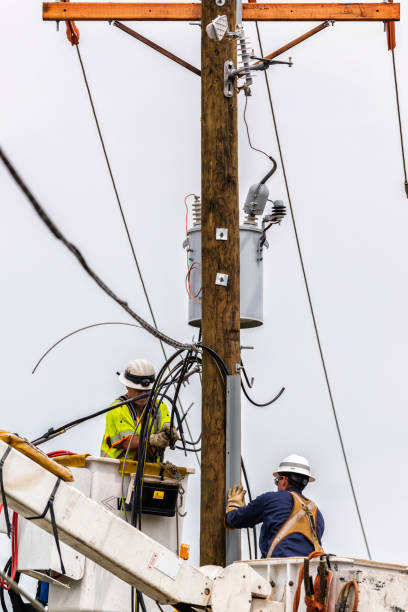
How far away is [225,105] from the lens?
10414mm

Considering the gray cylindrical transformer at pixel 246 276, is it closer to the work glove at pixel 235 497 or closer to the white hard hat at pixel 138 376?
the white hard hat at pixel 138 376

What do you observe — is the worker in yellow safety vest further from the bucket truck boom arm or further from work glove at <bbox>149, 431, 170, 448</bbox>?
the bucket truck boom arm

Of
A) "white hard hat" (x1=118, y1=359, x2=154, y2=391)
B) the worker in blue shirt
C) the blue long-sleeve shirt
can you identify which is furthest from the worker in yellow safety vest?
the blue long-sleeve shirt

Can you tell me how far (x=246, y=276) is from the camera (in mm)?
10469

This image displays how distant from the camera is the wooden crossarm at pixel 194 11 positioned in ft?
37.3

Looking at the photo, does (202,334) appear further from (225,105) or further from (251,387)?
(225,105)

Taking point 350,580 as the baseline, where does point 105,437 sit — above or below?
above

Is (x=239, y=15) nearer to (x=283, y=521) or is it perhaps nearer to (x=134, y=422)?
(x=134, y=422)

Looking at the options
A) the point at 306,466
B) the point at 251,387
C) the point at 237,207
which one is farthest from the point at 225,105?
the point at 306,466

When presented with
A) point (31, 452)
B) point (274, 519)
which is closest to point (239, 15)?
point (274, 519)

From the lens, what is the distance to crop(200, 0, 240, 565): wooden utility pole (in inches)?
388

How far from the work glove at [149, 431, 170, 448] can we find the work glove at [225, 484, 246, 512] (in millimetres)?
633

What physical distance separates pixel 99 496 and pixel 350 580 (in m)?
2.21

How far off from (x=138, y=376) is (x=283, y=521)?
2120 mm
